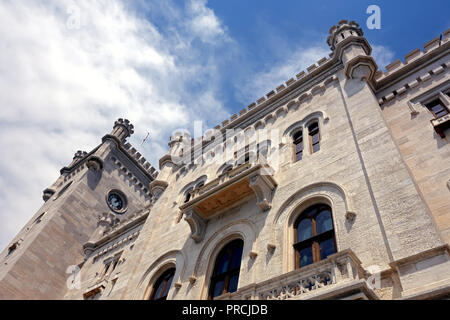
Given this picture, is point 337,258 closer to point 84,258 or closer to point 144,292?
point 144,292

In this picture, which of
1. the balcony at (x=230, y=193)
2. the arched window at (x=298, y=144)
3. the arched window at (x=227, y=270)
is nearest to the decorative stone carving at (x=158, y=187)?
the balcony at (x=230, y=193)

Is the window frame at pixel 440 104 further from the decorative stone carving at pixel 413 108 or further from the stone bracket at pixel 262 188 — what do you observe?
the stone bracket at pixel 262 188

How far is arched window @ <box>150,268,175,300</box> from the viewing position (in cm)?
1389

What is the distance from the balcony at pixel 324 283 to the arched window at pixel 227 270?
2710 millimetres

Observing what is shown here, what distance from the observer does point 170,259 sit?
14656 mm

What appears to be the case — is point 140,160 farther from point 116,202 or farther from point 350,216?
point 350,216

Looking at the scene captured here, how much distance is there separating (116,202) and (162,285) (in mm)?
20509

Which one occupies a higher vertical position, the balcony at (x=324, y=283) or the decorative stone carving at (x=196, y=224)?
the decorative stone carving at (x=196, y=224)

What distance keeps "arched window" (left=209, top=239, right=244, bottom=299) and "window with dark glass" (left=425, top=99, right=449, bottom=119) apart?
8329 millimetres

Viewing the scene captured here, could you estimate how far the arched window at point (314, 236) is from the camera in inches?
391

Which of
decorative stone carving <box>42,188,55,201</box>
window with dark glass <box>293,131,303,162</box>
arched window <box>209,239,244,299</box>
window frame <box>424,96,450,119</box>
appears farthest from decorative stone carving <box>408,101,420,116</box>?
decorative stone carving <box>42,188,55,201</box>

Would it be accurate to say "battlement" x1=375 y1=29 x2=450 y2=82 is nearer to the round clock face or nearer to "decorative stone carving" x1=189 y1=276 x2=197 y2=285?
"decorative stone carving" x1=189 y1=276 x2=197 y2=285

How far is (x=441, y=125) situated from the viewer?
11.2 metres
